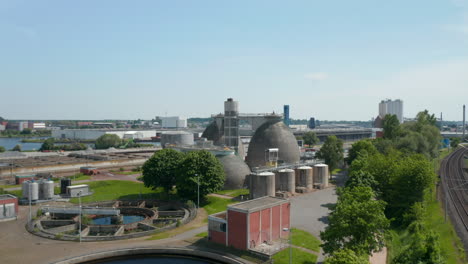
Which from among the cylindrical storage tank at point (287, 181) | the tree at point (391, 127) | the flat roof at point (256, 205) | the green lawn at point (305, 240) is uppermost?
the tree at point (391, 127)

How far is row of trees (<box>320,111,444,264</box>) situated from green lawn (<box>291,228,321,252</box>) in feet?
11.0

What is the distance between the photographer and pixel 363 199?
32.1 metres

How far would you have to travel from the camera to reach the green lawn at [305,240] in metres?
36.9

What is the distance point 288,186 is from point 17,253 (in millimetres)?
42887

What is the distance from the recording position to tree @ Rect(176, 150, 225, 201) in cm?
5384

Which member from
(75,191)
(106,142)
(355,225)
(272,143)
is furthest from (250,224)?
(106,142)

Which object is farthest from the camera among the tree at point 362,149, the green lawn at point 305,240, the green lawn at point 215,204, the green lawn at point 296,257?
the tree at point 362,149

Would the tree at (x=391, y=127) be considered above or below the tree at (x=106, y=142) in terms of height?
above

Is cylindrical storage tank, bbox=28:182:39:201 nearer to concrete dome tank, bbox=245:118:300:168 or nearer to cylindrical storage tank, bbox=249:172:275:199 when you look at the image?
cylindrical storage tank, bbox=249:172:275:199

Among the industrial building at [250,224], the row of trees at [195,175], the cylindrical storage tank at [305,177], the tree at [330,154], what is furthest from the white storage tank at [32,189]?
the tree at [330,154]

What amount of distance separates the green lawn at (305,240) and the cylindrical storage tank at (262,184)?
17105 mm

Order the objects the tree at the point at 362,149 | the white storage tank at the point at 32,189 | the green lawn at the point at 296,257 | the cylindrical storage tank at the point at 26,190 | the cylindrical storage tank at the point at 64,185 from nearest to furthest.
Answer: the green lawn at the point at 296,257
the white storage tank at the point at 32,189
the cylindrical storage tank at the point at 26,190
the cylindrical storage tank at the point at 64,185
the tree at the point at 362,149

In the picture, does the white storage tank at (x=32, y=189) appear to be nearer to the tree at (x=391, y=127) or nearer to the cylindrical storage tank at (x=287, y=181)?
the cylindrical storage tank at (x=287, y=181)

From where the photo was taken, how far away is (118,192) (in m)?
65.6
